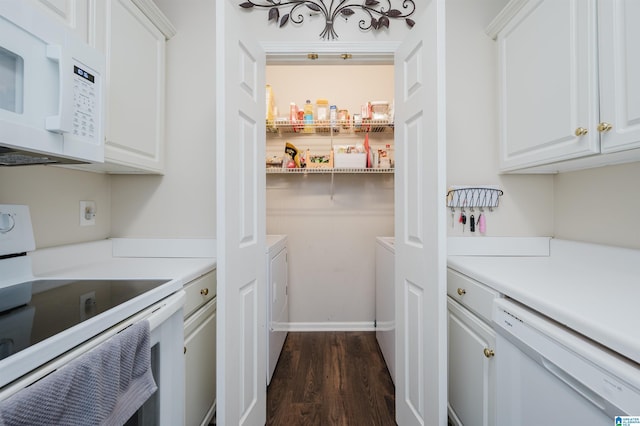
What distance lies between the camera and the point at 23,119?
715 mm

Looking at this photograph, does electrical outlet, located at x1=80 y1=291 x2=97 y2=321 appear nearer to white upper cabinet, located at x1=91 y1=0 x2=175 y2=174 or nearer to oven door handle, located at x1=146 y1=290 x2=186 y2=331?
oven door handle, located at x1=146 y1=290 x2=186 y2=331

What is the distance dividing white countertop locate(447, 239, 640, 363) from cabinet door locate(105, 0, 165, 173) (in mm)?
1642

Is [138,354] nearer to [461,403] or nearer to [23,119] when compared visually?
[23,119]

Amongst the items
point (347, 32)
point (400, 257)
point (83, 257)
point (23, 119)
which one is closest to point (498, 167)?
point (400, 257)

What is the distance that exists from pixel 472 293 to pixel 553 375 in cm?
44

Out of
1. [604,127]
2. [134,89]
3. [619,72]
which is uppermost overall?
[134,89]

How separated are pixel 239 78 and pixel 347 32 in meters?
0.79

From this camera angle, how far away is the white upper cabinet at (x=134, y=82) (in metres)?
1.17

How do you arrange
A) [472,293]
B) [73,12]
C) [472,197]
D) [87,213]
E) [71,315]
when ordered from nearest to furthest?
[71,315] < [73,12] < [472,293] < [87,213] < [472,197]

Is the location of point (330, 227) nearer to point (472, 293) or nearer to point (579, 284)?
point (472, 293)

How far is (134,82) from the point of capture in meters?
1.31

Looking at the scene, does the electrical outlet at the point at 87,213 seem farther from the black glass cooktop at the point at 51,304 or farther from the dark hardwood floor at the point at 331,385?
the dark hardwood floor at the point at 331,385

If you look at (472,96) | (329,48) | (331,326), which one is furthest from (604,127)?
(331,326)

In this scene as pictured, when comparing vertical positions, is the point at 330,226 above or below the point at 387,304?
above
